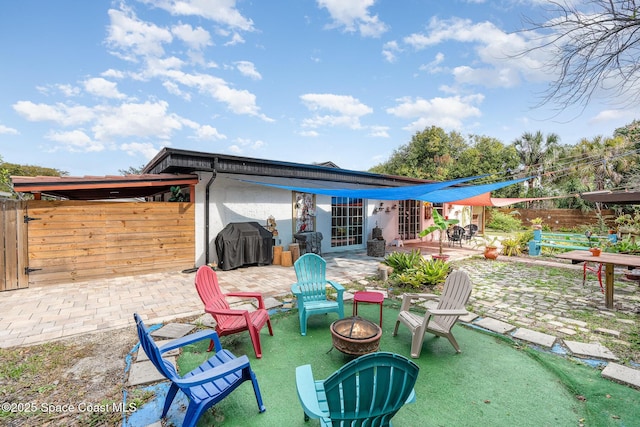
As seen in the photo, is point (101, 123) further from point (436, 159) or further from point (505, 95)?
point (436, 159)

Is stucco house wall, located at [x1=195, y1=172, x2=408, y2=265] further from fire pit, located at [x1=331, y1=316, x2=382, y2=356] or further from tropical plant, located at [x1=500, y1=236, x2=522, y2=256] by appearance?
tropical plant, located at [x1=500, y1=236, x2=522, y2=256]

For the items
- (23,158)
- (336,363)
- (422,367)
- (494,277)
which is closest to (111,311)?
(336,363)

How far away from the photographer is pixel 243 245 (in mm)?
6871

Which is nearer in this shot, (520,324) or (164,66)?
(520,324)

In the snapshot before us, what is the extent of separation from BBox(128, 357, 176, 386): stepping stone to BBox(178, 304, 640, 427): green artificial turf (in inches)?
8.8

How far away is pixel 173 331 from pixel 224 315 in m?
0.97

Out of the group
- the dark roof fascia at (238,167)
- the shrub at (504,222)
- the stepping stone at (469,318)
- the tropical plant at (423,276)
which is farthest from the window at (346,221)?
the shrub at (504,222)

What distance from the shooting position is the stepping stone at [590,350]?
112 inches

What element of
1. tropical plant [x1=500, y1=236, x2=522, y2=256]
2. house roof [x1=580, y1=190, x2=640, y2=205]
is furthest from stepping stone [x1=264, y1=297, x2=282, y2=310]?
tropical plant [x1=500, y1=236, x2=522, y2=256]

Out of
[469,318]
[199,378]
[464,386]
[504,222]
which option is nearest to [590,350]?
[469,318]

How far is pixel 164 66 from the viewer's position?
30.6 ft

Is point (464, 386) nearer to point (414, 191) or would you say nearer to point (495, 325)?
point (495, 325)

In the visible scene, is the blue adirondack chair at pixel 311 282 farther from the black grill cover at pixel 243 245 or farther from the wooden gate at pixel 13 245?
the wooden gate at pixel 13 245

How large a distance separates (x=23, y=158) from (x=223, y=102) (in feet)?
70.8
